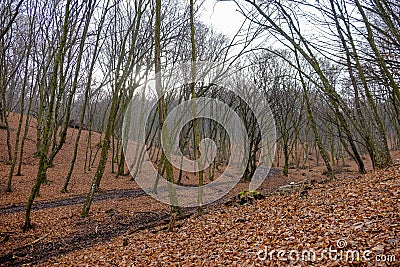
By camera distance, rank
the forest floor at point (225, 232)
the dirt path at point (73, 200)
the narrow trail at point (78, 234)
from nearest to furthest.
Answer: the forest floor at point (225, 232) → the narrow trail at point (78, 234) → the dirt path at point (73, 200)

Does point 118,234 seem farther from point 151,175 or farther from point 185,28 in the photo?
point 151,175

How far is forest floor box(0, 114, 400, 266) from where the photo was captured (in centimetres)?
448

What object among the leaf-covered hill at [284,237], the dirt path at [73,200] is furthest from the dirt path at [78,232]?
the leaf-covered hill at [284,237]

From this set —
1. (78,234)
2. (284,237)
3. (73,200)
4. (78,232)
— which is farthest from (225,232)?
(73,200)

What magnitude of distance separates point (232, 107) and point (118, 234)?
18531mm

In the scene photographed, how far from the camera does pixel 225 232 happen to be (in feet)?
23.1

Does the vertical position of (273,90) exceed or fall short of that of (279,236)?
it exceeds it

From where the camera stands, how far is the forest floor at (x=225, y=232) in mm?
4484

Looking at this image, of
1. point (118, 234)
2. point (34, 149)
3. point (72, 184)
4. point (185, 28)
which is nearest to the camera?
point (118, 234)

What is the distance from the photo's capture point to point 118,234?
9555 mm

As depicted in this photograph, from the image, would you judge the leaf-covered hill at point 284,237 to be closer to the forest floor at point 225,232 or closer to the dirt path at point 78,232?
the forest floor at point 225,232

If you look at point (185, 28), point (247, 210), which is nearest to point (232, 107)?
point (185, 28)

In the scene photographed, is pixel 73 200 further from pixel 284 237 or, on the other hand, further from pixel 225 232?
pixel 284 237

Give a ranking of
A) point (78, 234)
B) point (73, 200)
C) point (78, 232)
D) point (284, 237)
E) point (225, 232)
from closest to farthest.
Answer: point (284, 237) < point (225, 232) < point (78, 234) < point (78, 232) < point (73, 200)
